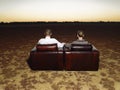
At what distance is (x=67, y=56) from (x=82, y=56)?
1.30 ft

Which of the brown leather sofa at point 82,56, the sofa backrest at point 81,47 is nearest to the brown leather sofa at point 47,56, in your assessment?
the brown leather sofa at point 82,56

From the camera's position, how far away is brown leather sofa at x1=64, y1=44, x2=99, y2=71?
17.6 feet

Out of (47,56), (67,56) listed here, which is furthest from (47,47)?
(67,56)

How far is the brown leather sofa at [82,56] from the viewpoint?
5.37 meters

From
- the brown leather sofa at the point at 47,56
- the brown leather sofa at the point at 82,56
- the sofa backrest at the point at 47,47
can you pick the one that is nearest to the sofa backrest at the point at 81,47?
the brown leather sofa at the point at 82,56

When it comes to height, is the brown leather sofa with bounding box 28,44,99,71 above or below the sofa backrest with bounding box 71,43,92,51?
below

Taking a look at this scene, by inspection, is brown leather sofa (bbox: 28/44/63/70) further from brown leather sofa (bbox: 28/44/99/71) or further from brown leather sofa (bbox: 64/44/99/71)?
brown leather sofa (bbox: 64/44/99/71)

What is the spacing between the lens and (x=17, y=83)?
15.7 feet

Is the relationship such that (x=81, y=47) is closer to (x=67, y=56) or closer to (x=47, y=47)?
(x=67, y=56)

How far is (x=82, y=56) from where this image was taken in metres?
5.39

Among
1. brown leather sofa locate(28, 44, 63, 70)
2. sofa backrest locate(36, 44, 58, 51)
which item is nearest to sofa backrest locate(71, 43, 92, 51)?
brown leather sofa locate(28, 44, 63, 70)

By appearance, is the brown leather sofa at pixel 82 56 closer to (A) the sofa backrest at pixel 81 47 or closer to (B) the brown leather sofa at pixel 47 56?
(A) the sofa backrest at pixel 81 47

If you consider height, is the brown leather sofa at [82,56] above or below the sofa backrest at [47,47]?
below

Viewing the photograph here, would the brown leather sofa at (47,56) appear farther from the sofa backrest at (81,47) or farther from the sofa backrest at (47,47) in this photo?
the sofa backrest at (81,47)
